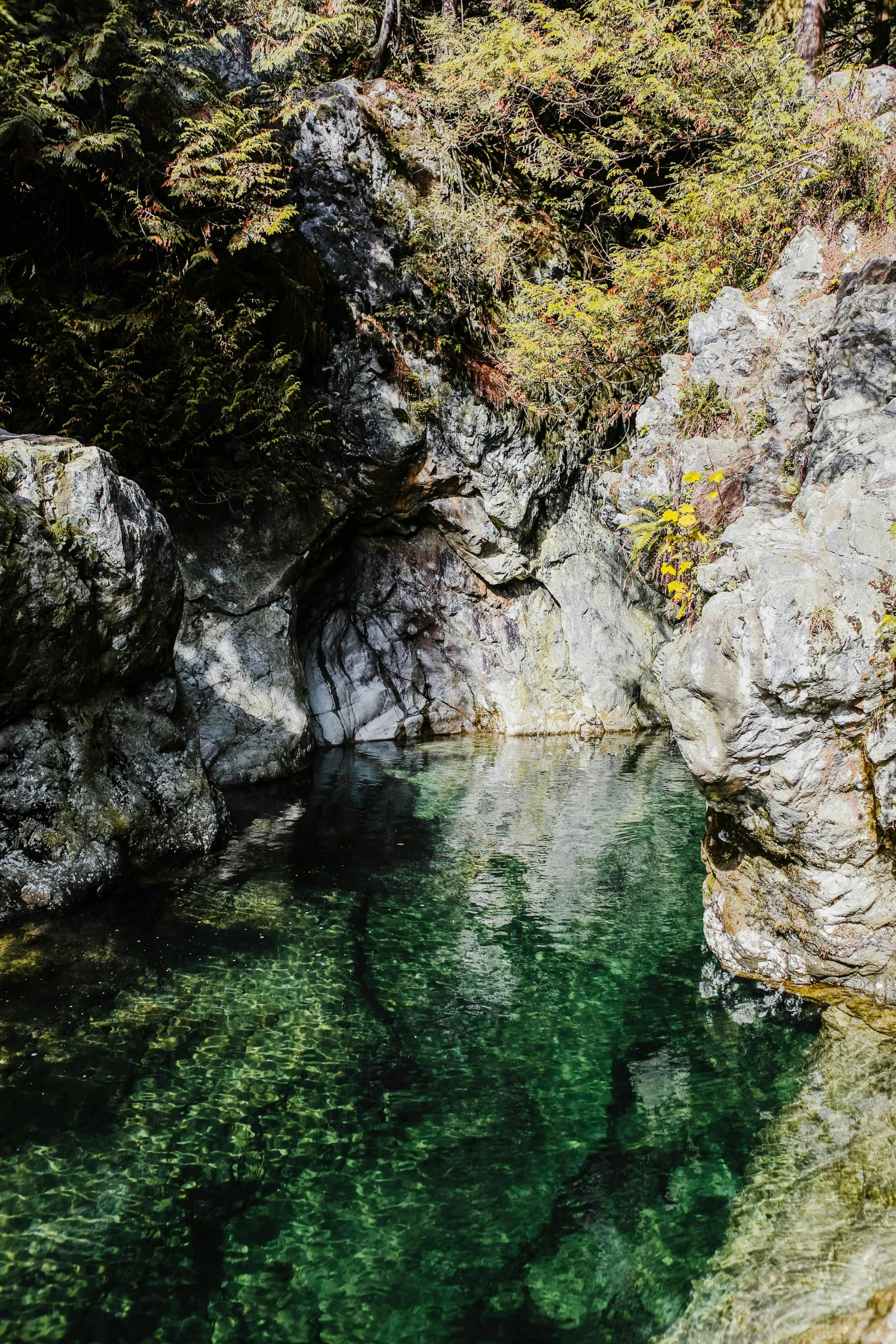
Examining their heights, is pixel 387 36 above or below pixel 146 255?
above

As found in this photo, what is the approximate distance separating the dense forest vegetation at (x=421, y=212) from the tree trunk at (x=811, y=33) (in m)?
0.49

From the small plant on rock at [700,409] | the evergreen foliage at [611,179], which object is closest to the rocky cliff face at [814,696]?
the small plant on rock at [700,409]

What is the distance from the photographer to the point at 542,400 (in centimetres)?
1625

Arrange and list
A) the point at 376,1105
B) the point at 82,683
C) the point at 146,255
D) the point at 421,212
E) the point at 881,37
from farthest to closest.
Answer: the point at 421,212 < the point at 881,37 < the point at 146,255 < the point at 82,683 < the point at 376,1105

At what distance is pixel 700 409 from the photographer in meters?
8.67

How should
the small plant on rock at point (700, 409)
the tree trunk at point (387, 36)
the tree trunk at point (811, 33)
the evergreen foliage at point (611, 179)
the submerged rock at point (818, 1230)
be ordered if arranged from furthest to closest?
1. the tree trunk at point (387, 36)
2. the tree trunk at point (811, 33)
3. the evergreen foliage at point (611, 179)
4. the small plant on rock at point (700, 409)
5. the submerged rock at point (818, 1230)

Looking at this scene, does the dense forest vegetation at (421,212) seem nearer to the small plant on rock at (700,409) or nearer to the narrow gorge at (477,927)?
the narrow gorge at (477,927)

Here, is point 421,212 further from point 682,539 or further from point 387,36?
point 682,539

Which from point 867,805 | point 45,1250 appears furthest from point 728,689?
point 45,1250

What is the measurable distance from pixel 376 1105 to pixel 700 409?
7570 mm

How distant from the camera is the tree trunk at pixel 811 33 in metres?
12.1

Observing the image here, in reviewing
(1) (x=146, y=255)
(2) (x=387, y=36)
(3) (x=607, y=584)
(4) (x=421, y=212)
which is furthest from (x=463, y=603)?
(2) (x=387, y=36)

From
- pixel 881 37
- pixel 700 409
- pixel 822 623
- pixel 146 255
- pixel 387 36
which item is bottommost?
pixel 822 623

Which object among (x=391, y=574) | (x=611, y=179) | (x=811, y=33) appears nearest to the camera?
(x=811, y=33)
